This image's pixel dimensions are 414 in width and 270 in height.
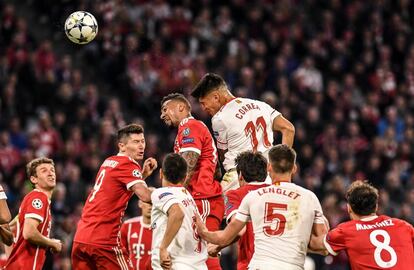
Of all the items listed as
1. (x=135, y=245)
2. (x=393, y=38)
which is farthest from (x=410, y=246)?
(x=393, y=38)

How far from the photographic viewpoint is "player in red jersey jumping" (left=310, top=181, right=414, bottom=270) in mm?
8469

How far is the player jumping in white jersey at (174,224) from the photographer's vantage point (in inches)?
345

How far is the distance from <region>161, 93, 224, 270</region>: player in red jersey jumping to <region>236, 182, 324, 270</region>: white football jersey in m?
1.71

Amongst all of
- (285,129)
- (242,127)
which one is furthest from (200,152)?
(285,129)

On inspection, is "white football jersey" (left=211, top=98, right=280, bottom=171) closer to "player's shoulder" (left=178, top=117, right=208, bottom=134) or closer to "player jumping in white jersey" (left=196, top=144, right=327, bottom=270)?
"player's shoulder" (left=178, top=117, right=208, bottom=134)

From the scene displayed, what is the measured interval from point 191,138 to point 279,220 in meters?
2.02

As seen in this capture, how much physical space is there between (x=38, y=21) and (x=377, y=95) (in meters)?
8.52

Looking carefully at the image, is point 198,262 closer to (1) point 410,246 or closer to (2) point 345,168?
(1) point 410,246

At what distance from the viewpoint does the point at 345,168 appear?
19.9 m

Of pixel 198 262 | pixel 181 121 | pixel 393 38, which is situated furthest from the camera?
pixel 393 38

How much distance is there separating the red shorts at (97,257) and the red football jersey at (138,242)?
1681 millimetres

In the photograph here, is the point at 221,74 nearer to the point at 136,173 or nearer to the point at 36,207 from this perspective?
the point at 136,173

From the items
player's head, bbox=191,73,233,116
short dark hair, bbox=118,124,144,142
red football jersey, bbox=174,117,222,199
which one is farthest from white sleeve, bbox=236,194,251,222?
player's head, bbox=191,73,233,116

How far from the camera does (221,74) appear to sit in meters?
21.2
